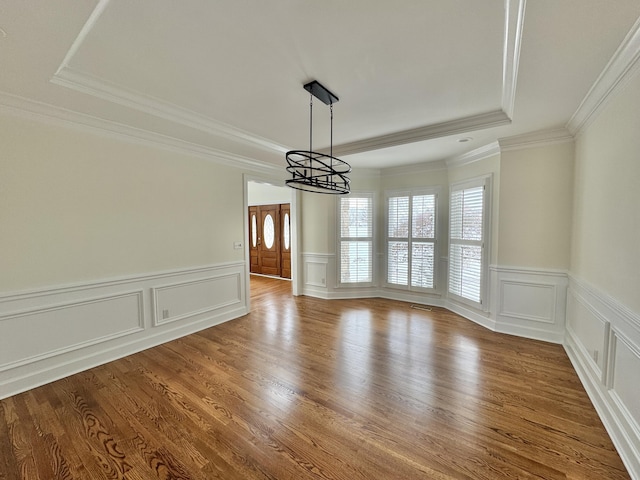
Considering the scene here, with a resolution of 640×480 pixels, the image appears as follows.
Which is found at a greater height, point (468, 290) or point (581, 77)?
point (581, 77)

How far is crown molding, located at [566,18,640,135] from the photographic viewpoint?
5.43ft

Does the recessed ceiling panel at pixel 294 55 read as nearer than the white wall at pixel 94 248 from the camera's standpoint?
Yes

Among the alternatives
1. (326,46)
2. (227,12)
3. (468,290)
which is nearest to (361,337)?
(468,290)

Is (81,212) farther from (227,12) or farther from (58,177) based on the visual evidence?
(227,12)

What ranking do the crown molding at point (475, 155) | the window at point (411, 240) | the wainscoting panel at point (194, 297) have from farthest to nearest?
the window at point (411, 240) < the crown molding at point (475, 155) < the wainscoting panel at point (194, 297)

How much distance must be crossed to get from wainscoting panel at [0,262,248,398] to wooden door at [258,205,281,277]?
3812 mm

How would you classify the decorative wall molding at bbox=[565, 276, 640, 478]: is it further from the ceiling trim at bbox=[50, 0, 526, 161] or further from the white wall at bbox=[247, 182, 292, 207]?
the white wall at bbox=[247, 182, 292, 207]

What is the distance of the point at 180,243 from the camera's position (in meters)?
3.68

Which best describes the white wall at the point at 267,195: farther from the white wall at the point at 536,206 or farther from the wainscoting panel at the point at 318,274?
the white wall at the point at 536,206

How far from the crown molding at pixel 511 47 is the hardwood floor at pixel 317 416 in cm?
264

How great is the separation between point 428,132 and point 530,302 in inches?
102

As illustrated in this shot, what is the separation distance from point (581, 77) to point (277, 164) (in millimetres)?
3983

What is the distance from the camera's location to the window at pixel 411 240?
195 inches

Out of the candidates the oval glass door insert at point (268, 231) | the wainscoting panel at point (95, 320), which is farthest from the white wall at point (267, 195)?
the wainscoting panel at point (95, 320)
